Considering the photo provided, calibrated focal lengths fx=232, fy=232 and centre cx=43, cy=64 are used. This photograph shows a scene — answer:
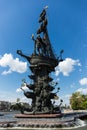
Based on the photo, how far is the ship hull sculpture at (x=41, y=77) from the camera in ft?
145

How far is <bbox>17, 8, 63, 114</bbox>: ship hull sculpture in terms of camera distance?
44.2 metres

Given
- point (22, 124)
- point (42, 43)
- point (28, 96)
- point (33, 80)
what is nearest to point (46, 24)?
point (42, 43)

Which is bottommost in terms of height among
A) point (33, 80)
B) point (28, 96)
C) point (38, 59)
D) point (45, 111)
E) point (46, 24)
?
point (45, 111)

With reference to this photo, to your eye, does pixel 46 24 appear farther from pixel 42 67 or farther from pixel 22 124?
pixel 22 124

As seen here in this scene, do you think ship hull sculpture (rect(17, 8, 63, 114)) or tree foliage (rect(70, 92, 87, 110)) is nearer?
ship hull sculpture (rect(17, 8, 63, 114))

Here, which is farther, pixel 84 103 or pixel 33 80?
pixel 84 103

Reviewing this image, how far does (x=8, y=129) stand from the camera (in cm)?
3148

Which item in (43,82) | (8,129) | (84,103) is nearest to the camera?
(8,129)

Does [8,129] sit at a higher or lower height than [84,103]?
lower

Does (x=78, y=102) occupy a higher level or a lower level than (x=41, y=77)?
higher

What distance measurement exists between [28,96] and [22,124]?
1271 centimetres

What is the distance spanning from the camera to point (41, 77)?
46.2 meters

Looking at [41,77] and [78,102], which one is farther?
[78,102]

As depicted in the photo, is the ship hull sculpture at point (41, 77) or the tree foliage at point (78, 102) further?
the tree foliage at point (78, 102)
